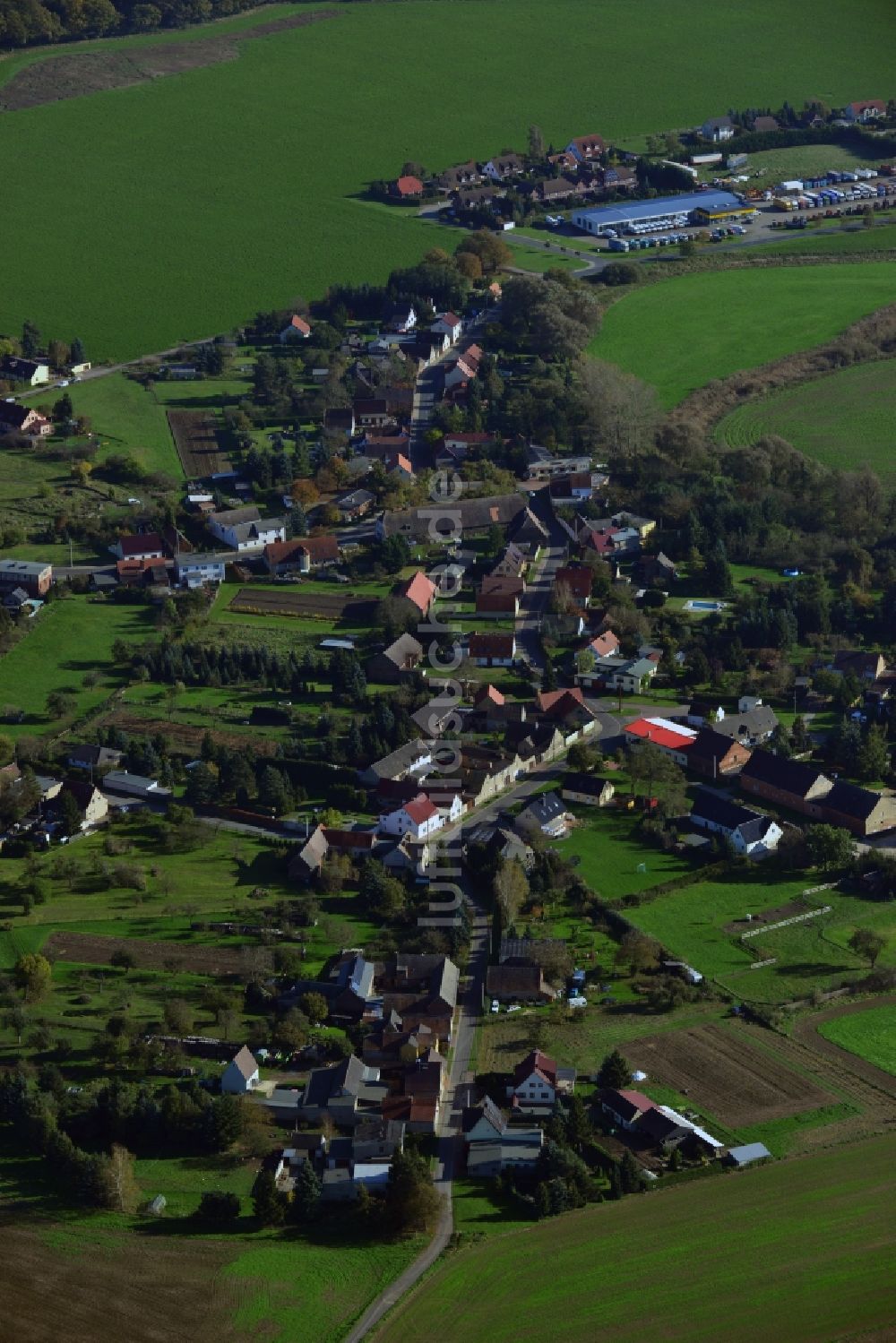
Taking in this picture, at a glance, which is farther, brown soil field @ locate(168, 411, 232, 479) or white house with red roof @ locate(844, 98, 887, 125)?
white house with red roof @ locate(844, 98, 887, 125)

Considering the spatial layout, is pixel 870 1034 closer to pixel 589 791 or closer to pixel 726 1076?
pixel 726 1076

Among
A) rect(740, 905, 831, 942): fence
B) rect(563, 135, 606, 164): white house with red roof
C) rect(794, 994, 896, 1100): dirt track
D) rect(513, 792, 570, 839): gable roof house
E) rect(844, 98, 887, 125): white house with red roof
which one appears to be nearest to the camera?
rect(794, 994, 896, 1100): dirt track

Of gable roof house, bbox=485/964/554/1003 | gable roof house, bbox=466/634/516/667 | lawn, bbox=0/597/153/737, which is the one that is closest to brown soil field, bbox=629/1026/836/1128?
gable roof house, bbox=485/964/554/1003

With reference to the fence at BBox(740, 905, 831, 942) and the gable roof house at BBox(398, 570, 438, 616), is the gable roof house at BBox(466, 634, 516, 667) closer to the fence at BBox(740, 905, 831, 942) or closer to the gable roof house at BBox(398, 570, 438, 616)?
the gable roof house at BBox(398, 570, 438, 616)

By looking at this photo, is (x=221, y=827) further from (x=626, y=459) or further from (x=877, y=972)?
(x=626, y=459)

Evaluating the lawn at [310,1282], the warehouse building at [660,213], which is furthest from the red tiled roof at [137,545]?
the warehouse building at [660,213]

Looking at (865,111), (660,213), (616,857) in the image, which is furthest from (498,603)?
(865,111)

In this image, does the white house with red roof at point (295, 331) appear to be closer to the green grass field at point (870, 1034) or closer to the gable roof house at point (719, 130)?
the gable roof house at point (719, 130)
